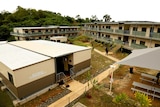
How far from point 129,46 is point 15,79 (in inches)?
883

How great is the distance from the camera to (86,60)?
17.1m

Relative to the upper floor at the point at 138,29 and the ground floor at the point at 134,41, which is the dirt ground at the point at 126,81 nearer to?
the ground floor at the point at 134,41

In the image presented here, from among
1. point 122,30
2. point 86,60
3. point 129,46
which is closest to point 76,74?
point 86,60

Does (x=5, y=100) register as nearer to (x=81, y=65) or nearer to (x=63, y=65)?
(x=63, y=65)

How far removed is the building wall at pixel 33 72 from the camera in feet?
33.6

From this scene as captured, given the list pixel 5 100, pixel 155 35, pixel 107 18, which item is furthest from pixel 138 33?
pixel 107 18

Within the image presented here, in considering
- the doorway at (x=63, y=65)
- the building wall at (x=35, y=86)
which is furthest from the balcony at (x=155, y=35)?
the building wall at (x=35, y=86)

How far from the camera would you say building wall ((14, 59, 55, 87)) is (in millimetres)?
10237

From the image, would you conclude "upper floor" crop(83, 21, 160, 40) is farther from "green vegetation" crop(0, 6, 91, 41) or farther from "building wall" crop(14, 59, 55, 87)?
"green vegetation" crop(0, 6, 91, 41)

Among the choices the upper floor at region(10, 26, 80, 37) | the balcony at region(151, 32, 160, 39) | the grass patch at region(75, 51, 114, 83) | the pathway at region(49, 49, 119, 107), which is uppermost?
the upper floor at region(10, 26, 80, 37)

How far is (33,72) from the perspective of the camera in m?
11.2

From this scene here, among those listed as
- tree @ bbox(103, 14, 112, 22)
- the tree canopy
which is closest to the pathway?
the tree canopy

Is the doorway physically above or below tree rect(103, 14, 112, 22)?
below

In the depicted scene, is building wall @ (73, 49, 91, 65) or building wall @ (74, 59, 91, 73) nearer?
building wall @ (73, 49, 91, 65)
